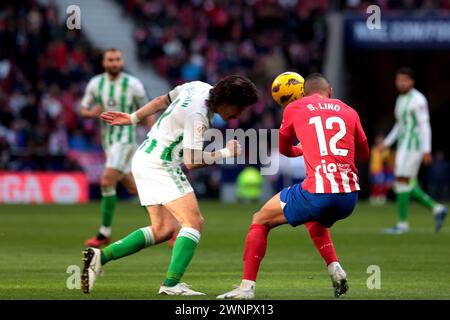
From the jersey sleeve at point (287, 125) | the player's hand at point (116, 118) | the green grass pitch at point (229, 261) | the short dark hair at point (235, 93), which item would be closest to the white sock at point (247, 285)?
the green grass pitch at point (229, 261)

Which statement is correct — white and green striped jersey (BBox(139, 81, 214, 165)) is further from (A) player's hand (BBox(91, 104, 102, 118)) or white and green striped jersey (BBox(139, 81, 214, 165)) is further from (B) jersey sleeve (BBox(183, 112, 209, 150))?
(A) player's hand (BBox(91, 104, 102, 118))

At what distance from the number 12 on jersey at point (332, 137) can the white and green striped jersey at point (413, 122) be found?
8.32 m

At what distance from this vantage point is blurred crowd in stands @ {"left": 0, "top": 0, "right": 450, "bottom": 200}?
1118 inches

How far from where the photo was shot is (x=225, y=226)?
18.7m

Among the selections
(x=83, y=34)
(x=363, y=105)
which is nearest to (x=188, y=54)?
(x=83, y=34)

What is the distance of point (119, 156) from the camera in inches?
583

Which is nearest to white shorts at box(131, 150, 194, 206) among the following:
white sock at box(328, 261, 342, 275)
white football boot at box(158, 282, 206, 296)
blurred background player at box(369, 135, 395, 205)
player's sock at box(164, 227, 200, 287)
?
player's sock at box(164, 227, 200, 287)

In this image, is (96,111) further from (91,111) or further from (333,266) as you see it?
(333,266)

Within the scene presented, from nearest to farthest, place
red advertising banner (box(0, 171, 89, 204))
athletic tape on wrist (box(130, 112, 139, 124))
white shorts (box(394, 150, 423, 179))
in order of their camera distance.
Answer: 1. athletic tape on wrist (box(130, 112, 139, 124))
2. white shorts (box(394, 150, 423, 179))
3. red advertising banner (box(0, 171, 89, 204))

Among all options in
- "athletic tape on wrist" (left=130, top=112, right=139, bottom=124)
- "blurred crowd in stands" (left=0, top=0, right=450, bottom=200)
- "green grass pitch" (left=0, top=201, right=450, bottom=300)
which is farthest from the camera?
"blurred crowd in stands" (left=0, top=0, right=450, bottom=200)

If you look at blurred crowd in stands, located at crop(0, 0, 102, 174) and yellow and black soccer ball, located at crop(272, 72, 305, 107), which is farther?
blurred crowd in stands, located at crop(0, 0, 102, 174)

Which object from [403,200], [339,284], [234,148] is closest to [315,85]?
[234,148]
